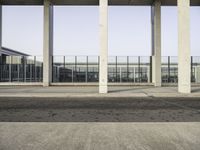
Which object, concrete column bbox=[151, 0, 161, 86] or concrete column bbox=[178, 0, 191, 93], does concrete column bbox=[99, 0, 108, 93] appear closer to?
concrete column bbox=[178, 0, 191, 93]

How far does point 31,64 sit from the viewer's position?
3253 cm

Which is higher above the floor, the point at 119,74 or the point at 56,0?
the point at 56,0

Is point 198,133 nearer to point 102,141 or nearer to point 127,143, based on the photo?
point 127,143

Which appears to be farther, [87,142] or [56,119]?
[56,119]

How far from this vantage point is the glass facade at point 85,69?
31.8 m

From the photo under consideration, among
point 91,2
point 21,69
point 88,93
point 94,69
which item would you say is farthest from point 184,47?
point 21,69

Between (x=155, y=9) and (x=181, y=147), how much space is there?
87.7ft

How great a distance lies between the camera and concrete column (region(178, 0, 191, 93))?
20.2 m

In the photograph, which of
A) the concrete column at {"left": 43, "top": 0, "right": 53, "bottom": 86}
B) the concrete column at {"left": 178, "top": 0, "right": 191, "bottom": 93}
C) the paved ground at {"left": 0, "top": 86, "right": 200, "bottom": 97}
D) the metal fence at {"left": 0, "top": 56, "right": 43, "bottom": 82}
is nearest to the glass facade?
the metal fence at {"left": 0, "top": 56, "right": 43, "bottom": 82}

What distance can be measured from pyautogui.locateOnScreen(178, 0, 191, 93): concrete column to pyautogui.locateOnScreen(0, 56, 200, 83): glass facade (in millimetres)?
10790

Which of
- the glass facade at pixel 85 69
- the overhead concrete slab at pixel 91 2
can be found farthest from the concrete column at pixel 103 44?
the glass facade at pixel 85 69

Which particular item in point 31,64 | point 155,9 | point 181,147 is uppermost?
point 155,9

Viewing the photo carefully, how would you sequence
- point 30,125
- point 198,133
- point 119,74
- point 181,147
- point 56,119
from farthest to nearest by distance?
point 119,74 < point 56,119 < point 30,125 < point 198,133 < point 181,147

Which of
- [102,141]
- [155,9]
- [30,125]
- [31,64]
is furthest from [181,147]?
[31,64]
